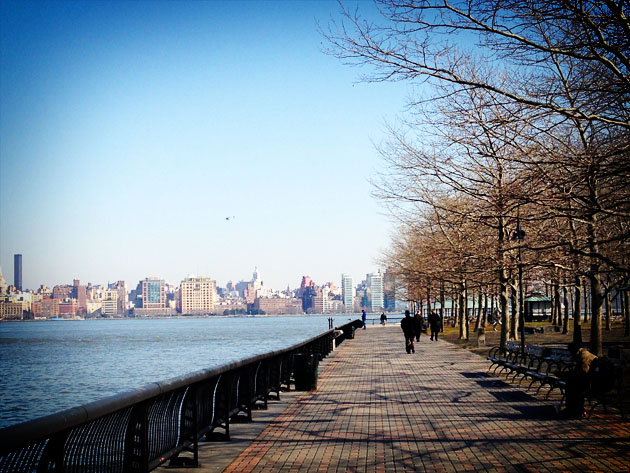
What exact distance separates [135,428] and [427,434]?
18.3ft

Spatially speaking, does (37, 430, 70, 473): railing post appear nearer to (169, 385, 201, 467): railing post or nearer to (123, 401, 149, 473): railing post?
(123, 401, 149, 473): railing post

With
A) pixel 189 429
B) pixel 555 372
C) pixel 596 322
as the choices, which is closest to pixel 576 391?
pixel 555 372

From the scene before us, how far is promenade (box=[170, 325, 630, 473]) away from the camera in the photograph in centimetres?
950

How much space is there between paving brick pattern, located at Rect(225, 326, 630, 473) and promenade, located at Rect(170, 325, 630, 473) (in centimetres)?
1

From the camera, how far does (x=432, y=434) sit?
1181cm

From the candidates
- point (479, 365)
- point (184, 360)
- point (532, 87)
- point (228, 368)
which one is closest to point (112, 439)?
point (228, 368)

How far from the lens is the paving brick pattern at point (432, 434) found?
31.2ft

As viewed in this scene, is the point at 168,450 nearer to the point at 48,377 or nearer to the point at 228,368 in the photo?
the point at 228,368

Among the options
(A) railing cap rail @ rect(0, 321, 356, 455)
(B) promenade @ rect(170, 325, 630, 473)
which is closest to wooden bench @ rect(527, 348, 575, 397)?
(B) promenade @ rect(170, 325, 630, 473)

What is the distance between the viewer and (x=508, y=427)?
12.4m

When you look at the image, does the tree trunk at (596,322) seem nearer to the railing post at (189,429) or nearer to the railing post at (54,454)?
the railing post at (189,429)

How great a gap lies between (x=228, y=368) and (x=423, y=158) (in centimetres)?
1205

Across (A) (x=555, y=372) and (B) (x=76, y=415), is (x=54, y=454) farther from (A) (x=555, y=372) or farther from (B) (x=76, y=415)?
(A) (x=555, y=372)

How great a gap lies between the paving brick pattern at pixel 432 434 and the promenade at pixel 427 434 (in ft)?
0.04
